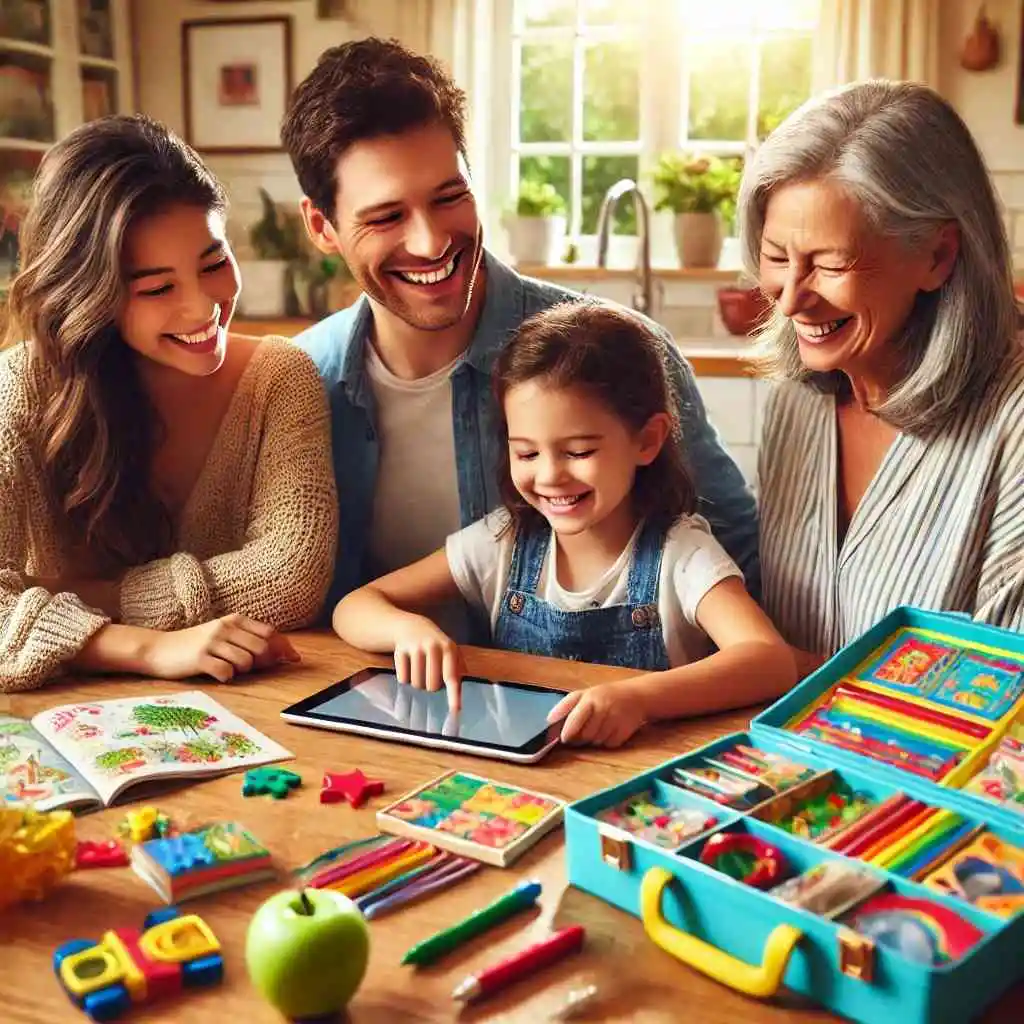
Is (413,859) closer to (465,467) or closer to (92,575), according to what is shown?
(92,575)

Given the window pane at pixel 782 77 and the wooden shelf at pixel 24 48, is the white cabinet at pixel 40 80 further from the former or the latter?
the window pane at pixel 782 77

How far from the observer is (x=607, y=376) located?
5.33 ft

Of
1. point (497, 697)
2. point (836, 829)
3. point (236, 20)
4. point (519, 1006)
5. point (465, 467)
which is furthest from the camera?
point (236, 20)

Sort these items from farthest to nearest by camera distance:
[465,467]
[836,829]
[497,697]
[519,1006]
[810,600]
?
[465,467]
[810,600]
[497,697]
[836,829]
[519,1006]

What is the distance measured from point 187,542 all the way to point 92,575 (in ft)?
0.45

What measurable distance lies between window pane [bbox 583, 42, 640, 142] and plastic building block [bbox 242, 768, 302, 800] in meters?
3.70

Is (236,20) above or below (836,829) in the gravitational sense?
above

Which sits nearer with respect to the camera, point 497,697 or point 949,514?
point 497,697

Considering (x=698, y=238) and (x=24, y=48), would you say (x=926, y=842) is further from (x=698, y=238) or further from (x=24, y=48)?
(x=24, y=48)

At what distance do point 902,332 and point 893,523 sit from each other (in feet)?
0.84

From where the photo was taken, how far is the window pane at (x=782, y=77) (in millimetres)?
4223

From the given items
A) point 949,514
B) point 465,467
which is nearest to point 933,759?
point 949,514

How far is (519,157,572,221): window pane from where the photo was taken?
453 cm

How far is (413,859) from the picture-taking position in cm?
100
